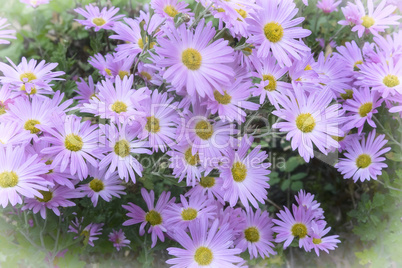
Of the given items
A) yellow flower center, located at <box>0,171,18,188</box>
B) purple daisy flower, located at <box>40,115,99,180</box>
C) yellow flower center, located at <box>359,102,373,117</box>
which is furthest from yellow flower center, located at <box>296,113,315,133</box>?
yellow flower center, located at <box>0,171,18,188</box>

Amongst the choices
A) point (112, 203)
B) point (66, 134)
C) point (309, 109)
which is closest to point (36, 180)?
point (66, 134)

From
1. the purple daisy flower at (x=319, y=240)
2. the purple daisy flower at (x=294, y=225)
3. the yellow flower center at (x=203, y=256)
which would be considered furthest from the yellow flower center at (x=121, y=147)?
the purple daisy flower at (x=319, y=240)

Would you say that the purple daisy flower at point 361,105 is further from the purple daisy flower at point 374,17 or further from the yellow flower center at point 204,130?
the yellow flower center at point 204,130

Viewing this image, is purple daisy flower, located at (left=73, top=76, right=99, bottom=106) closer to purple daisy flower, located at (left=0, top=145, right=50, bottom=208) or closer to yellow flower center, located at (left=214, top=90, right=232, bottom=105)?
purple daisy flower, located at (left=0, top=145, right=50, bottom=208)

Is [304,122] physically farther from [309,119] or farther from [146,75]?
[146,75]

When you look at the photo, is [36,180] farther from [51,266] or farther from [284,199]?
[284,199]

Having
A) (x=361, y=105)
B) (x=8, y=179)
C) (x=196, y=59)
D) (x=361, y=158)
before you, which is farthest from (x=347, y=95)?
(x=8, y=179)

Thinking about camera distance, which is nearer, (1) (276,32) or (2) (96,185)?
(1) (276,32)
